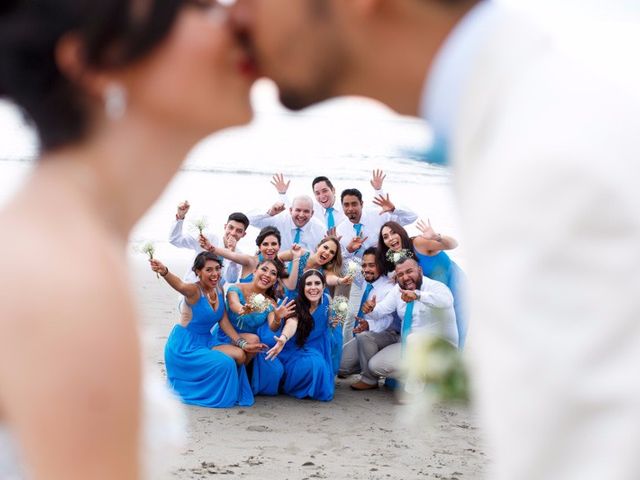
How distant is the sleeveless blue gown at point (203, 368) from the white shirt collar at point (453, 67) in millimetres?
6745

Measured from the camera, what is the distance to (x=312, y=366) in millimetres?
8172

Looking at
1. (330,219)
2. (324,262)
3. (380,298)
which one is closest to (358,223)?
(330,219)

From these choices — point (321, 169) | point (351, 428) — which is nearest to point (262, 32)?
point (351, 428)

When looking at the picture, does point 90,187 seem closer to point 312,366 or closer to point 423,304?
point 312,366

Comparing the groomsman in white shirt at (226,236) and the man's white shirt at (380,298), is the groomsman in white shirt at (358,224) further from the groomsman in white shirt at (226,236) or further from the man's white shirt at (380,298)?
the groomsman in white shirt at (226,236)

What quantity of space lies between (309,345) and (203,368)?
1.21 metres

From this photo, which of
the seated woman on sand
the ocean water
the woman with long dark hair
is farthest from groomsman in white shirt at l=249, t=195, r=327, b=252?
the woman with long dark hair

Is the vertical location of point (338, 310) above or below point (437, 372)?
above

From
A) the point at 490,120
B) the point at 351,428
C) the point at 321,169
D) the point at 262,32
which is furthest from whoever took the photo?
the point at 321,169

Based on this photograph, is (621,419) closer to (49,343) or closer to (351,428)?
(49,343)

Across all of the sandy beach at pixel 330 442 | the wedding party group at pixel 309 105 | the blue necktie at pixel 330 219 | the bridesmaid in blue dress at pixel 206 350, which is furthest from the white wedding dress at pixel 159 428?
the blue necktie at pixel 330 219

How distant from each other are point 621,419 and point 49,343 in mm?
819

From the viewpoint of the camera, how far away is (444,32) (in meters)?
1.29

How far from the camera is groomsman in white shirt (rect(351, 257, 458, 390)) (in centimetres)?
829
